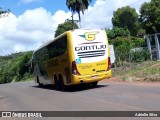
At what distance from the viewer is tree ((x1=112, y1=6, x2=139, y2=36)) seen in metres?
69.9

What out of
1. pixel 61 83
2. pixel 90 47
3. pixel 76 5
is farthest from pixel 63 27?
pixel 90 47

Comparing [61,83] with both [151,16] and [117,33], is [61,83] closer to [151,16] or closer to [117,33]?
[117,33]

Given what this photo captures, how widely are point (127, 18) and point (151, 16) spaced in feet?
45.7

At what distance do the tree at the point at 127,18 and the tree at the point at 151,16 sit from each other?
35.6 feet

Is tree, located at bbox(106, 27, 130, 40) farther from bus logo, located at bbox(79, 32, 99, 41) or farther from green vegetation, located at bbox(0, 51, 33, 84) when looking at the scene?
bus logo, located at bbox(79, 32, 99, 41)

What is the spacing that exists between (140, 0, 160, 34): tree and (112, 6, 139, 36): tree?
10.8 metres

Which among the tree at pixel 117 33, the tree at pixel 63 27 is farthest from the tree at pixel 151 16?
the tree at pixel 63 27

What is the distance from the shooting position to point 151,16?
5719 centimetres

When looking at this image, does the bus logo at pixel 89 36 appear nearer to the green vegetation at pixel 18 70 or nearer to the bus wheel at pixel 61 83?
the bus wheel at pixel 61 83

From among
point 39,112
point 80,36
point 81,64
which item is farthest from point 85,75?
point 39,112

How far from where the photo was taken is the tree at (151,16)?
5591cm

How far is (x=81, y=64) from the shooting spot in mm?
21750

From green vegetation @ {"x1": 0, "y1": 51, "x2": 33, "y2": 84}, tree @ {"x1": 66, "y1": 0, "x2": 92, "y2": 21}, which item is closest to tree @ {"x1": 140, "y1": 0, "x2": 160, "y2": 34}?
tree @ {"x1": 66, "y1": 0, "x2": 92, "y2": 21}

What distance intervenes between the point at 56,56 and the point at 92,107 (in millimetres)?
10591
